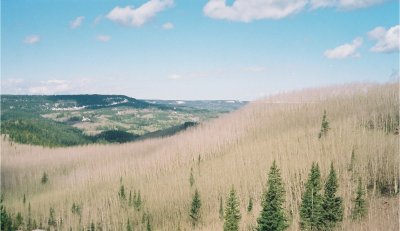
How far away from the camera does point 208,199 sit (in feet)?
531

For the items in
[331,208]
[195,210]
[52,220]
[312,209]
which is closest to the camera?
[331,208]

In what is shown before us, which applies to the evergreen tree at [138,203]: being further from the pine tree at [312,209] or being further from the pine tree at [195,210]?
the pine tree at [312,209]

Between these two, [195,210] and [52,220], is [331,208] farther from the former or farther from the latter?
[52,220]

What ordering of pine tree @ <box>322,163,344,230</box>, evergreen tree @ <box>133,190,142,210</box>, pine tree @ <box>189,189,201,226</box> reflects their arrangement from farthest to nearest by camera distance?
evergreen tree @ <box>133,190,142,210</box> < pine tree @ <box>189,189,201,226</box> < pine tree @ <box>322,163,344,230</box>

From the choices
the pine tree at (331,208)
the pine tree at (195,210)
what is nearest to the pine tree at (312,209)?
the pine tree at (331,208)

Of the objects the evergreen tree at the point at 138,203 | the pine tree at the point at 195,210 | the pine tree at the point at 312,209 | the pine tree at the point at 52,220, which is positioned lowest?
the pine tree at the point at 52,220

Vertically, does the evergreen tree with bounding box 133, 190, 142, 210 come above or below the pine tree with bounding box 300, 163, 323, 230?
below

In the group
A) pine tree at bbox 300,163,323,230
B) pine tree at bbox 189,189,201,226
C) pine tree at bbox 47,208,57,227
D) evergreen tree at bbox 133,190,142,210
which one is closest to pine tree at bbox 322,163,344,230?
pine tree at bbox 300,163,323,230

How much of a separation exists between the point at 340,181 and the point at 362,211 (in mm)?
47966

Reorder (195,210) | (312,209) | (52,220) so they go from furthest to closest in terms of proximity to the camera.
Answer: (52,220)
(195,210)
(312,209)

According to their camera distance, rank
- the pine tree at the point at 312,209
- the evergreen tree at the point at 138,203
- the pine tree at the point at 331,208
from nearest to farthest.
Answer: the pine tree at the point at 331,208 < the pine tree at the point at 312,209 < the evergreen tree at the point at 138,203

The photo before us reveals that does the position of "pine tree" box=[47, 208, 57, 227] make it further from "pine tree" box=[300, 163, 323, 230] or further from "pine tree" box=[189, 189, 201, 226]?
"pine tree" box=[300, 163, 323, 230]

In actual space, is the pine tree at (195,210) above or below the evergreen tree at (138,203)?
above

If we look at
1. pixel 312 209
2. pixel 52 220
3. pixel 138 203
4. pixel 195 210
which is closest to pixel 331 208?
pixel 312 209
